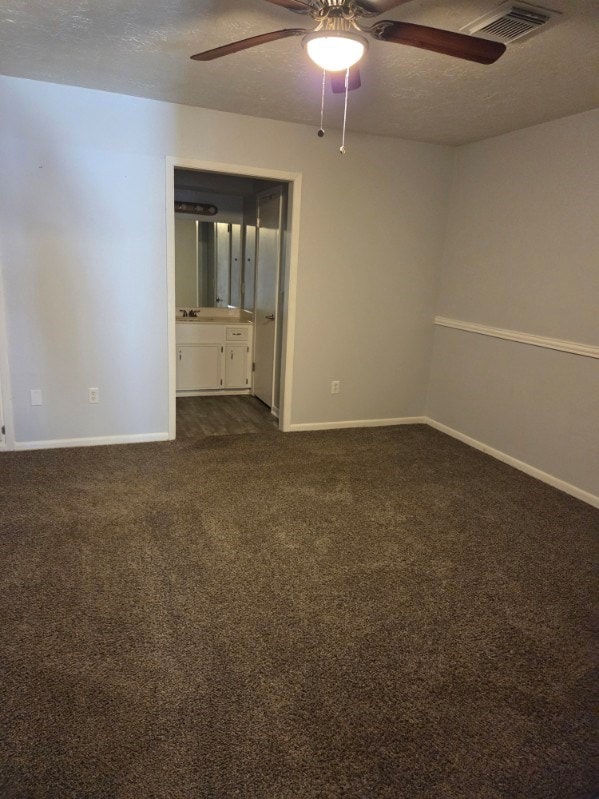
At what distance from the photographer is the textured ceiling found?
2.17m

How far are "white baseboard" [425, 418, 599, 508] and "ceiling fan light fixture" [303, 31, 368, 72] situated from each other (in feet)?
9.69

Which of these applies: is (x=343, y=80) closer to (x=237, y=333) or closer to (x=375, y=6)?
(x=375, y=6)

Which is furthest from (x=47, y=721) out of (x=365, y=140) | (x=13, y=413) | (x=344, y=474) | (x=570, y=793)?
(x=365, y=140)

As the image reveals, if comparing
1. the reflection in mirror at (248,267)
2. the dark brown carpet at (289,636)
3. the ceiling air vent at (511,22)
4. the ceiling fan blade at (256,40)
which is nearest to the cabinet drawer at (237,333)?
the reflection in mirror at (248,267)

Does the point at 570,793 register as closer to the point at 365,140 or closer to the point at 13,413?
the point at 13,413

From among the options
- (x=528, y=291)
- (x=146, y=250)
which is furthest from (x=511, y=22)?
(x=146, y=250)

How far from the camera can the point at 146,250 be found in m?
3.73

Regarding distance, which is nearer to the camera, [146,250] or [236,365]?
[146,250]

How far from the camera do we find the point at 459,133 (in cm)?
393

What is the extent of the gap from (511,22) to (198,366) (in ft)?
13.2

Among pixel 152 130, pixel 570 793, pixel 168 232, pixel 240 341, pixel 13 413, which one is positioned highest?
pixel 152 130

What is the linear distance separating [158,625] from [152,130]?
319cm

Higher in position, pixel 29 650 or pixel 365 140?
pixel 365 140

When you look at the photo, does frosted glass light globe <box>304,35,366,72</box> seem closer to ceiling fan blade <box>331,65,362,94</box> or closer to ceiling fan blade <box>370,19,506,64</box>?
ceiling fan blade <box>370,19,506,64</box>
